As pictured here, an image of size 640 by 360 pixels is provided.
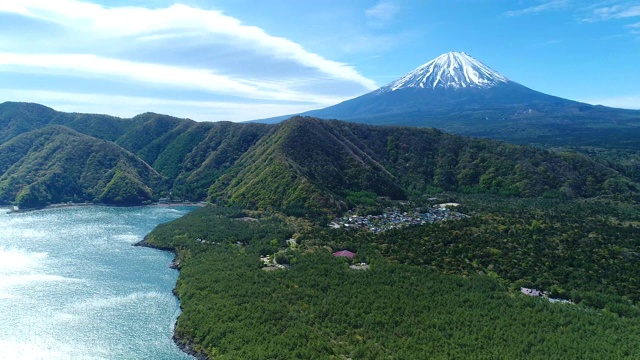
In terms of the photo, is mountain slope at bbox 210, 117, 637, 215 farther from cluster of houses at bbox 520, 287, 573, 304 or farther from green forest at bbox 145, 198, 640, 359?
cluster of houses at bbox 520, 287, 573, 304

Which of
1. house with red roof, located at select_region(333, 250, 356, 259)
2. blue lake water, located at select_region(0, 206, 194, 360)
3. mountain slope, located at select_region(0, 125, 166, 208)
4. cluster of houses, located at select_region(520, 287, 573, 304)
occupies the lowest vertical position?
blue lake water, located at select_region(0, 206, 194, 360)

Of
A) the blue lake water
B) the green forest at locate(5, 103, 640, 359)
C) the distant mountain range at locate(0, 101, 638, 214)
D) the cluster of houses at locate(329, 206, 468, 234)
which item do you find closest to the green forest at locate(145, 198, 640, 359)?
the green forest at locate(5, 103, 640, 359)

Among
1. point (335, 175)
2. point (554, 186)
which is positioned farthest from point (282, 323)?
point (554, 186)

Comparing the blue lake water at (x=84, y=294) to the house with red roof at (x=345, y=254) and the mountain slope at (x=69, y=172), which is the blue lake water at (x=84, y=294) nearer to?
the house with red roof at (x=345, y=254)

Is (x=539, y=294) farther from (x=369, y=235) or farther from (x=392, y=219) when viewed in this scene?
(x=392, y=219)

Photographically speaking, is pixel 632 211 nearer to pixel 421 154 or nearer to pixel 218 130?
pixel 421 154

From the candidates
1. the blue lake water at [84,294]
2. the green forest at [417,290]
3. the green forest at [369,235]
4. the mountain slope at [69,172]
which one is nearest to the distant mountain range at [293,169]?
the mountain slope at [69,172]
